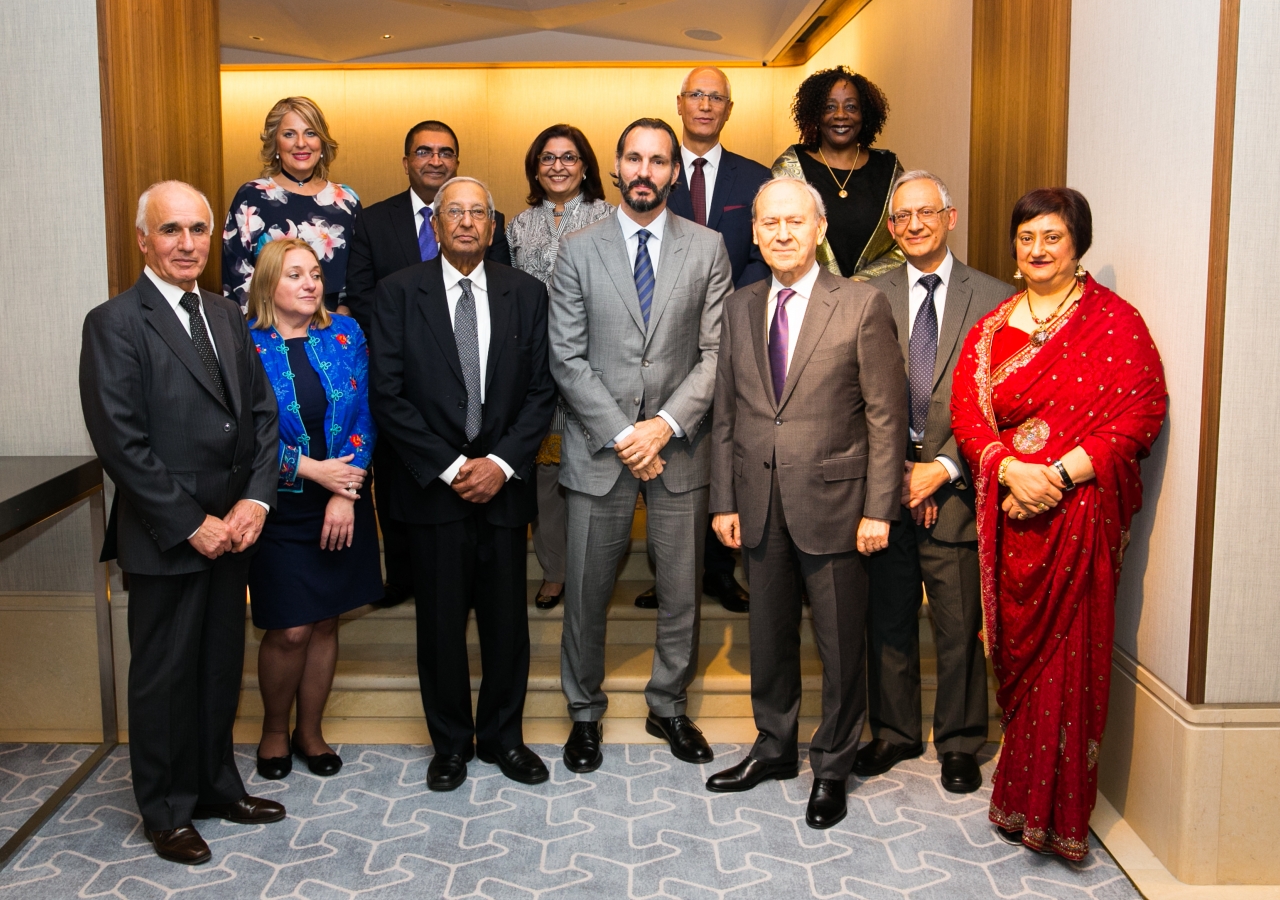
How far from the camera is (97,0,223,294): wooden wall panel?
358 centimetres

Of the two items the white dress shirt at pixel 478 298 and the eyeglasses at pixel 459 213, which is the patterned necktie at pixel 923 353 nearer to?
the white dress shirt at pixel 478 298

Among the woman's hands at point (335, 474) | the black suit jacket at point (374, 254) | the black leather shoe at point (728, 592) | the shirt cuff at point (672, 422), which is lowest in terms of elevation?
the black leather shoe at point (728, 592)

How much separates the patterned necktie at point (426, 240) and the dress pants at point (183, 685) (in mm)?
1434

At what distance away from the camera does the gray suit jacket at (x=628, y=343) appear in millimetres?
3400

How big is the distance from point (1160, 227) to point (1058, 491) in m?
0.84

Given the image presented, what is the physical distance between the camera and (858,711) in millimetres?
3301

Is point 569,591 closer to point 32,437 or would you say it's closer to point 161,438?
point 161,438

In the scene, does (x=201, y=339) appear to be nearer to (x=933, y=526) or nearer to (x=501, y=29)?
(x=933, y=526)

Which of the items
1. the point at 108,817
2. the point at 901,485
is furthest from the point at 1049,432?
the point at 108,817

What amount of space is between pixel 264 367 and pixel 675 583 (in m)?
1.49

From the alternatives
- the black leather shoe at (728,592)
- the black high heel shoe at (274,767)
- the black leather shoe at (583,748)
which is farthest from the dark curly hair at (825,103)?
the black high heel shoe at (274,767)

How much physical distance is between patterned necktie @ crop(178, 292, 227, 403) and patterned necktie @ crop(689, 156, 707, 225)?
1876 mm

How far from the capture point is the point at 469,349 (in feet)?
11.0

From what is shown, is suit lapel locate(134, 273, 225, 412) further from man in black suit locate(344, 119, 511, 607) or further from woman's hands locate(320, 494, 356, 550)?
man in black suit locate(344, 119, 511, 607)
